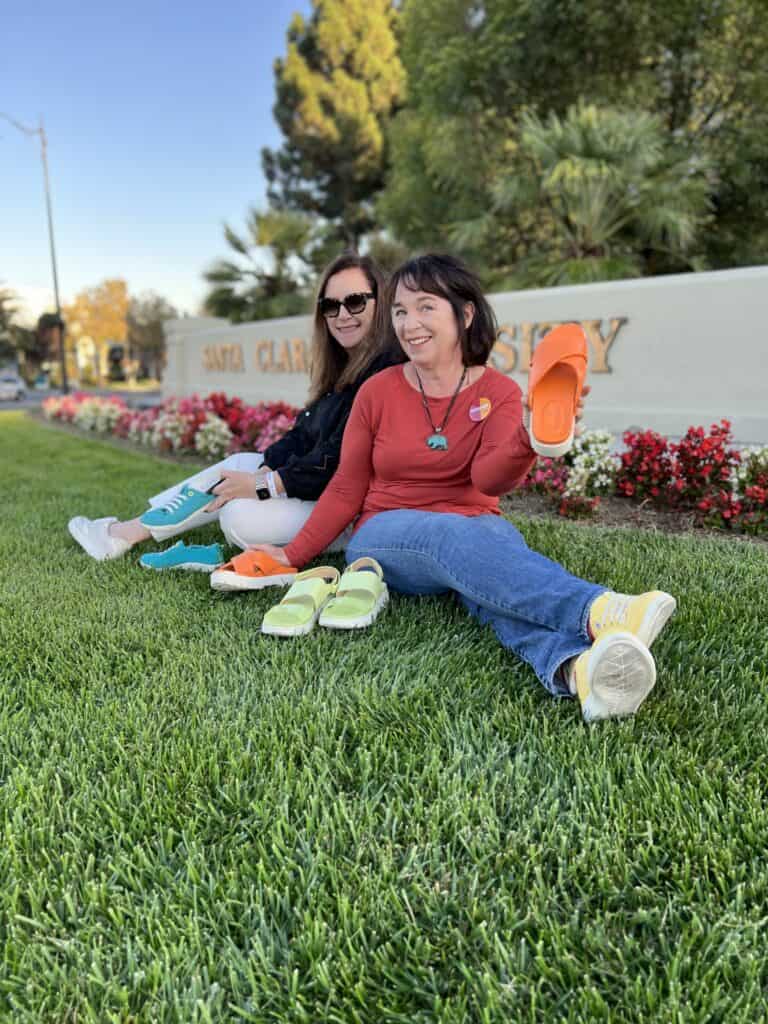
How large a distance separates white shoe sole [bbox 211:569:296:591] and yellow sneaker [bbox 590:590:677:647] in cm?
128

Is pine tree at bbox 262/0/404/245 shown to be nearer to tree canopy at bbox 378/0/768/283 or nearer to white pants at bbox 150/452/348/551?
tree canopy at bbox 378/0/768/283

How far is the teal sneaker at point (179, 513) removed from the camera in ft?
10.8

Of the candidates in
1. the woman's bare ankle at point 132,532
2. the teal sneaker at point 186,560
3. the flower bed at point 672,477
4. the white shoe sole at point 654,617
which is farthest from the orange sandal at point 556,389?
the flower bed at point 672,477

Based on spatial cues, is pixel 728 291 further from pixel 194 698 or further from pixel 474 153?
pixel 474 153

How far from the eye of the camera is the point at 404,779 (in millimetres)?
1588

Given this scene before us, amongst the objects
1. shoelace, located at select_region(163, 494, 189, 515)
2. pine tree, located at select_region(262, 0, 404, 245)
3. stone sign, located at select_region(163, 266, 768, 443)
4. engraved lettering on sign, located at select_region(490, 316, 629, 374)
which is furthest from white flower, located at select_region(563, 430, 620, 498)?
pine tree, located at select_region(262, 0, 404, 245)

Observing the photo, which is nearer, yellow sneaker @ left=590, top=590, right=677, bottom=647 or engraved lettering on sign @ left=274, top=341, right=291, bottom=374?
yellow sneaker @ left=590, top=590, right=677, bottom=647

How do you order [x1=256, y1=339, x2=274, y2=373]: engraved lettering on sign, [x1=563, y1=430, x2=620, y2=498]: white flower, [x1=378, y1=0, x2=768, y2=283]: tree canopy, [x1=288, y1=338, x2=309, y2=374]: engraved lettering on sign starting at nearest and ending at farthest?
[x1=563, y1=430, x2=620, y2=498]: white flower, [x1=288, y1=338, x2=309, y2=374]: engraved lettering on sign, [x1=256, y1=339, x2=274, y2=373]: engraved lettering on sign, [x1=378, y1=0, x2=768, y2=283]: tree canopy

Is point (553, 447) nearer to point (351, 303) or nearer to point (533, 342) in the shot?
point (351, 303)

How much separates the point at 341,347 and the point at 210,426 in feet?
15.5

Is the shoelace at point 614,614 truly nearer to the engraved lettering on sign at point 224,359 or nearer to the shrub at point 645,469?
the shrub at point 645,469

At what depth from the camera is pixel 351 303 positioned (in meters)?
3.05

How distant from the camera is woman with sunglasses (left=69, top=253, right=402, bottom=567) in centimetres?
307

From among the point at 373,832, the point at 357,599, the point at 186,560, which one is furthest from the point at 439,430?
the point at 373,832
